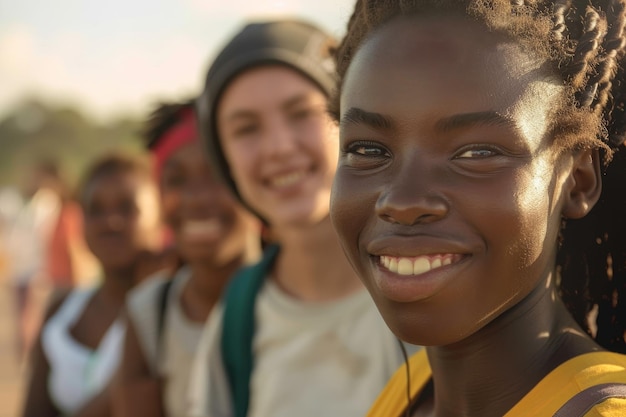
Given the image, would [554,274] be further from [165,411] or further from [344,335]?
[165,411]

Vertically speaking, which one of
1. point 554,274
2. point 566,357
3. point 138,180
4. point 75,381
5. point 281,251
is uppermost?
point 554,274

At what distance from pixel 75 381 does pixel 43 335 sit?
14.1 inches

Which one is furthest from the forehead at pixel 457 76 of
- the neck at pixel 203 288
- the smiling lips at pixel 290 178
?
the neck at pixel 203 288

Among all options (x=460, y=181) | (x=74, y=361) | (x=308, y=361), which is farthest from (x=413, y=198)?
(x=74, y=361)

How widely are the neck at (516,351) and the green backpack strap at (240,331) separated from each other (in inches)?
43.5

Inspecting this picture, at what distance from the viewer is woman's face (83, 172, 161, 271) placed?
4.38 meters

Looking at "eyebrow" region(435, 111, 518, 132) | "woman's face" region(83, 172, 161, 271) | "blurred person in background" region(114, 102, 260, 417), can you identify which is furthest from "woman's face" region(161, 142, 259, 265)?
"eyebrow" region(435, 111, 518, 132)

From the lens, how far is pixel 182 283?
3.53 m

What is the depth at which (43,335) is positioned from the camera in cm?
420

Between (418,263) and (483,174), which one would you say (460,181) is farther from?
(418,263)

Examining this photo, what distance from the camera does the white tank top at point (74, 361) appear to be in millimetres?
3842

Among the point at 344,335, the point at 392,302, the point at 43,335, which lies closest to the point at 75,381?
the point at 43,335

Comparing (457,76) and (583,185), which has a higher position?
(457,76)

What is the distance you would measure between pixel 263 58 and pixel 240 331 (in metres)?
0.88
